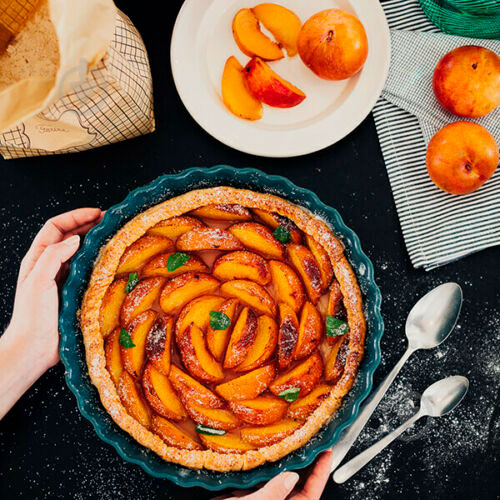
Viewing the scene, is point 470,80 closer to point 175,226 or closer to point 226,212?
point 226,212

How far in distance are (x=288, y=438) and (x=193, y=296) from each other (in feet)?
1.66

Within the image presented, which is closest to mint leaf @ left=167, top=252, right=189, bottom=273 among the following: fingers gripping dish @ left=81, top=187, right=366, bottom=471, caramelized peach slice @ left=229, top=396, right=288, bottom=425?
fingers gripping dish @ left=81, top=187, right=366, bottom=471

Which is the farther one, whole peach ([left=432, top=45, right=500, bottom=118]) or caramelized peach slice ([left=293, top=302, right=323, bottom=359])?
whole peach ([left=432, top=45, right=500, bottom=118])

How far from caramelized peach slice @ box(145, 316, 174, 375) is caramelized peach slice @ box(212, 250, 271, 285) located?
23cm

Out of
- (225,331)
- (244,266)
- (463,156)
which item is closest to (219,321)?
(225,331)

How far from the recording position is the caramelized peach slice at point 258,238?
1.68 metres

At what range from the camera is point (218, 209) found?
1.71 m

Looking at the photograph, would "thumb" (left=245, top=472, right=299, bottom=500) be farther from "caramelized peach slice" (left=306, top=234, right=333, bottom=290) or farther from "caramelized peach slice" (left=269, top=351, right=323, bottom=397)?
"caramelized peach slice" (left=306, top=234, right=333, bottom=290)

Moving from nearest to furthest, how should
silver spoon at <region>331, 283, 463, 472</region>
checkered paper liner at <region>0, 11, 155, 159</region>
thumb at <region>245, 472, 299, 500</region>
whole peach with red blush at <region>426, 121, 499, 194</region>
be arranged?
checkered paper liner at <region>0, 11, 155, 159</region>, thumb at <region>245, 472, 299, 500</region>, whole peach with red blush at <region>426, 121, 499, 194</region>, silver spoon at <region>331, 283, 463, 472</region>

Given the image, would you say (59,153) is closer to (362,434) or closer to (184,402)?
(184,402)

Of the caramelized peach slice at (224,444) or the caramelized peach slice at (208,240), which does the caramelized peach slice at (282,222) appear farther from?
the caramelized peach slice at (224,444)

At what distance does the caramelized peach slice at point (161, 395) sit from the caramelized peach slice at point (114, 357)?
84mm

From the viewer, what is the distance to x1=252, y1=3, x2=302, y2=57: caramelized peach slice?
71.9 inches

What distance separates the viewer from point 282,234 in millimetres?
1692
